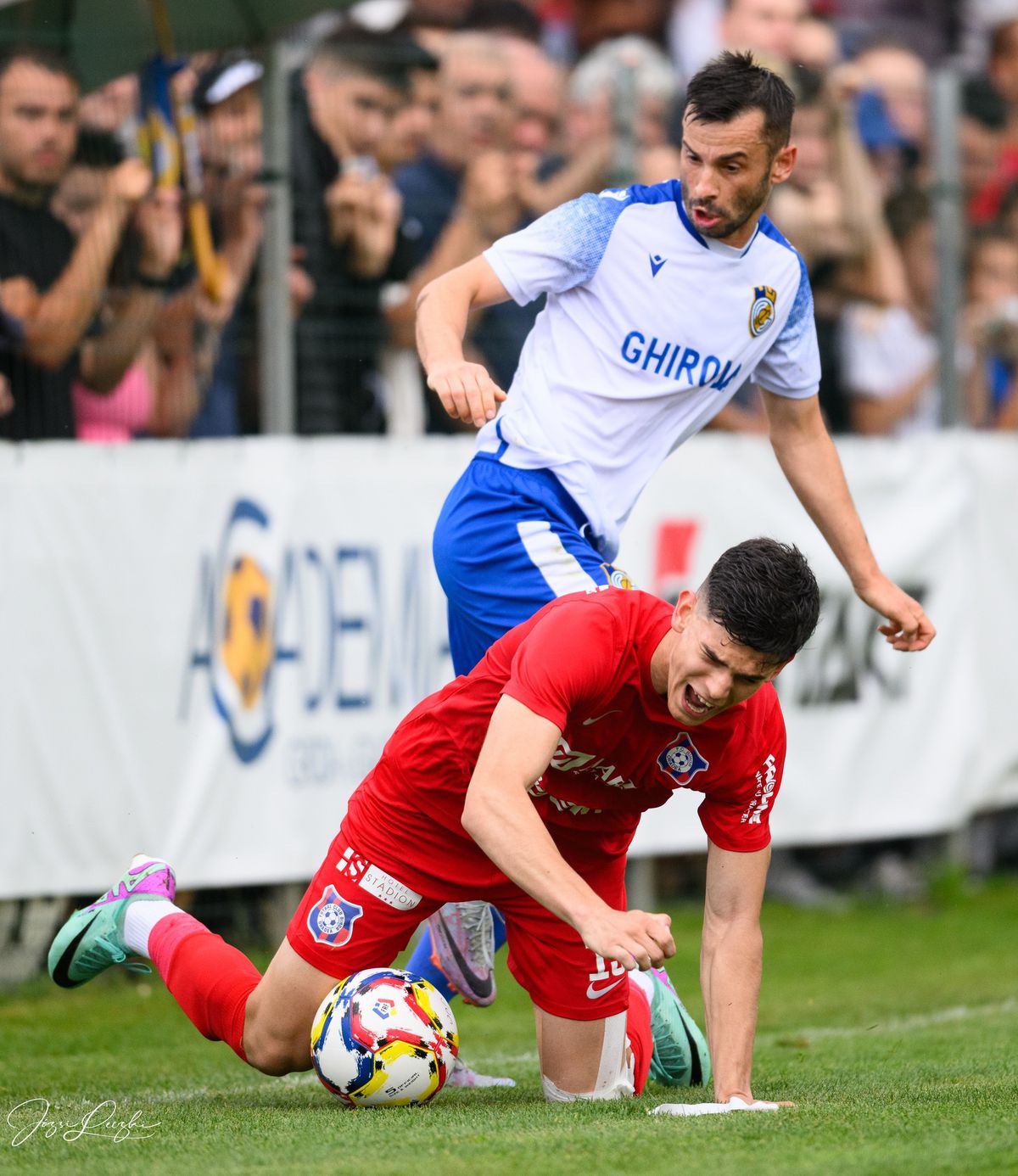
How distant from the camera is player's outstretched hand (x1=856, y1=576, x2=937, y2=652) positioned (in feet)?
18.0

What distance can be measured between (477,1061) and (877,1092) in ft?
5.24

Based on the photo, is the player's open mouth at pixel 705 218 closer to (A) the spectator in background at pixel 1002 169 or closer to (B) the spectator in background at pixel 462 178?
(B) the spectator in background at pixel 462 178

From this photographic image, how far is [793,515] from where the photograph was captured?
9172mm

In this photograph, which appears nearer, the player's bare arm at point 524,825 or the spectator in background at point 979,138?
the player's bare arm at point 524,825

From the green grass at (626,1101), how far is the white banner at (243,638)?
0.69 m

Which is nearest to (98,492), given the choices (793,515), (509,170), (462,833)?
(509,170)

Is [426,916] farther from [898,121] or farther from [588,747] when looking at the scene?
[898,121]

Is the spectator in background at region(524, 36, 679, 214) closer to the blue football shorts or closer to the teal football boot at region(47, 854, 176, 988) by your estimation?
the blue football shorts

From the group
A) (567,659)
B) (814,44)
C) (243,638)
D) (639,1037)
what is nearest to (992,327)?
(814,44)

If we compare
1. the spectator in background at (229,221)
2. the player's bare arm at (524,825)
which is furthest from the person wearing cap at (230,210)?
the player's bare arm at (524,825)

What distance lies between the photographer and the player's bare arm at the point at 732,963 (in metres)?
4.45

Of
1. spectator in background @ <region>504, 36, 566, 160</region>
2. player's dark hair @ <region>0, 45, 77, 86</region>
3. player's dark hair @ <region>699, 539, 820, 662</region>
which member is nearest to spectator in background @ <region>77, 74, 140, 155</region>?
player's dark hair @ <region>0, 45, 77, 86</region>

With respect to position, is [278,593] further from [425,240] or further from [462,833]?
[462,833]

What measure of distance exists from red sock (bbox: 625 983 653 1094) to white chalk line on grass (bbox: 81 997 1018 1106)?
25.3 inches
